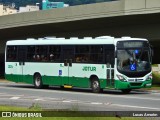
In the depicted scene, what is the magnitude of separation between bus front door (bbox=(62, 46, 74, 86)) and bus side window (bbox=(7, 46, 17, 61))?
530 cm

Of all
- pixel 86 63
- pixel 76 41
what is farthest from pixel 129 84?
pixel 76 41

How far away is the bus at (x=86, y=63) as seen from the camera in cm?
2642

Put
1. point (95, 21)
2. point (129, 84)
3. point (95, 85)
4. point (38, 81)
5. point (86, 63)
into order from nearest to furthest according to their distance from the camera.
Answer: point (129, 84)
point (95, 85)
point (86, 63)
point (38, 81)
point (95, 21)

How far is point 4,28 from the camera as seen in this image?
51.1 metres

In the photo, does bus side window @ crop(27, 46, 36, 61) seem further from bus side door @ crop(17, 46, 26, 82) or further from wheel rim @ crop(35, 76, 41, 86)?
wheel rim @ crop(35, 76, 41, 86)

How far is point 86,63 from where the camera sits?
28078mm

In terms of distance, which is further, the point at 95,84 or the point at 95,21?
the point at 95,21

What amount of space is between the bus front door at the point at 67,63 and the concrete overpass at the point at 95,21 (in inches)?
415

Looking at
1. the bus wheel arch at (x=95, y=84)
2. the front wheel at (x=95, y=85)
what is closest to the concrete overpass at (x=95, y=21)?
the bus wheel arch at (x=95, y=84)

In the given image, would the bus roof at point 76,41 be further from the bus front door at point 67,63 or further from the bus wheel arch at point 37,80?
the bus wheel arch at point 37,80

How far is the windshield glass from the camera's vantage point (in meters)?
26.3

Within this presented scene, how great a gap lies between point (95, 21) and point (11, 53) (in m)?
11.0

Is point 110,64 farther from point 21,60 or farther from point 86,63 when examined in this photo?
point 21,60

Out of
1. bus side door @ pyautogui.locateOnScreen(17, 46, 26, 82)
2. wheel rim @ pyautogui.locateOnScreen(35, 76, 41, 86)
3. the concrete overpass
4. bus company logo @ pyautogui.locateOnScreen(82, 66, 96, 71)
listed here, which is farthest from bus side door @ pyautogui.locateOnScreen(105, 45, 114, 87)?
the concrete overpass
